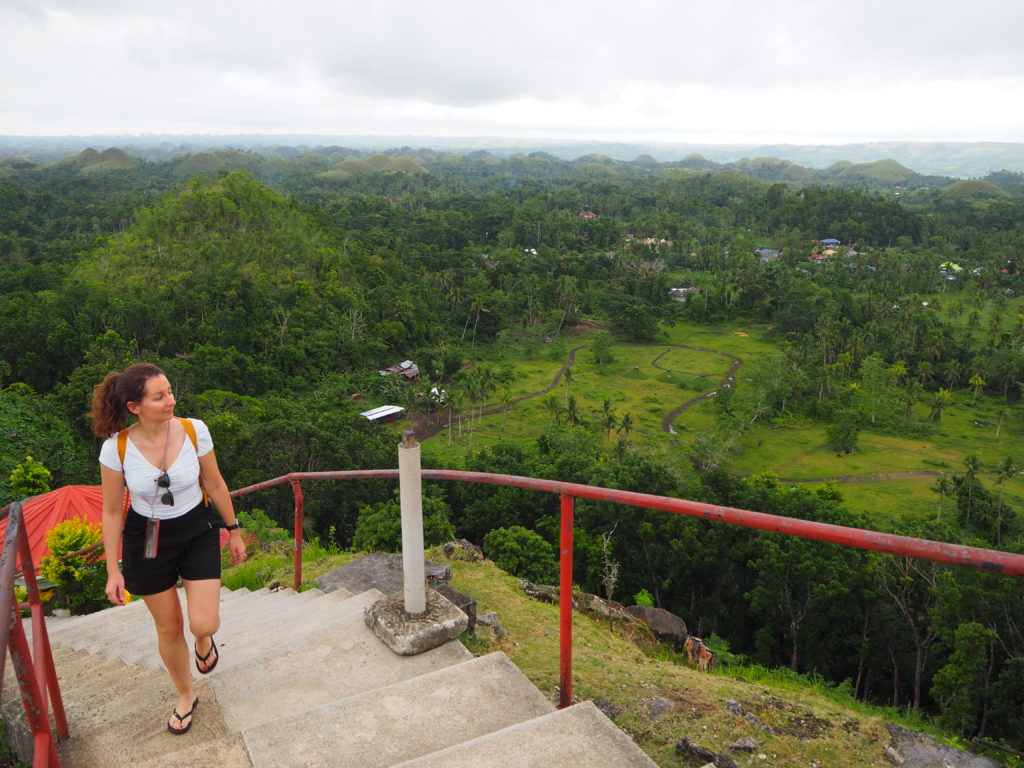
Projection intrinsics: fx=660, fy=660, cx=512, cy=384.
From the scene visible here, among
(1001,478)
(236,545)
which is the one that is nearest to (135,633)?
(236,545)

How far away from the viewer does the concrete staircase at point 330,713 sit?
199cm

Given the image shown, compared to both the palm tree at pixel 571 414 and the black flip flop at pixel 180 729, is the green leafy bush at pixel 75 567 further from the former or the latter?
the palm tree at pixel 571 414

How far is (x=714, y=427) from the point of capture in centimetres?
2983

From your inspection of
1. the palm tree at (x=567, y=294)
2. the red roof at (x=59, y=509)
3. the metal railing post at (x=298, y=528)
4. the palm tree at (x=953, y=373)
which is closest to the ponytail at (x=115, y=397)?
the metal railing post at (x=298, y=528)

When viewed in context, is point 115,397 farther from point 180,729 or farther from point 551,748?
point 551,748

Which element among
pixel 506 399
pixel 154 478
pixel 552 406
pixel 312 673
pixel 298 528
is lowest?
pixel 506 399

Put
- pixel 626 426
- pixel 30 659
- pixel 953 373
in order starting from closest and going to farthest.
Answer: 1. pixel 30 659
2. pixel 626 426
3. pixel 953 373

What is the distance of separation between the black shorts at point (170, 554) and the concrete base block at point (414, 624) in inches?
29.9

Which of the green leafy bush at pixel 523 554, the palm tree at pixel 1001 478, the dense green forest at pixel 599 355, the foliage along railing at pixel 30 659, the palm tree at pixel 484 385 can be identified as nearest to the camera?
the foliage along railing at pixel 30 659

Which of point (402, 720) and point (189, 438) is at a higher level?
point (189, 438)

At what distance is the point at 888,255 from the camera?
58875 mm

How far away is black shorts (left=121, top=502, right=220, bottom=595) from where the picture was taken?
233cm

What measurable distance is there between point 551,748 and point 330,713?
81 cm

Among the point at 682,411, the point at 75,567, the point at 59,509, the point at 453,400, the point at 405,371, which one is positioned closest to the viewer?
the point at 75,567
